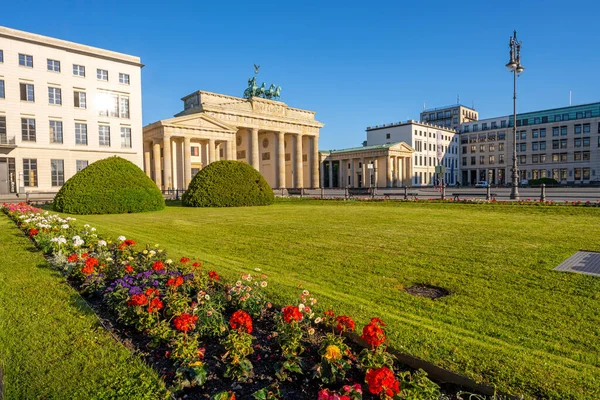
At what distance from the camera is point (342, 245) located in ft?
33.3

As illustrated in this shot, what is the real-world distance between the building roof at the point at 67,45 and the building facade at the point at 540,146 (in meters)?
89.8

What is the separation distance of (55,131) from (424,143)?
8373 cm

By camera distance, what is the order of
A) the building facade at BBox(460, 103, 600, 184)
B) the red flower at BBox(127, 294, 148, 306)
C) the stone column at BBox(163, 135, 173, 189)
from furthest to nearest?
the building facade at BBox(460, 103, 600, 184)
the stone column at BBox(163, 135, 173, 189)
the red flower at BBox(127, 294, 148, 306)

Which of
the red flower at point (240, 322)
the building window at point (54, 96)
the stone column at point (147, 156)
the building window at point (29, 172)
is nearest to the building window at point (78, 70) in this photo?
the building window at point (54, 96)

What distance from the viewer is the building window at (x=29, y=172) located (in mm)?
39406

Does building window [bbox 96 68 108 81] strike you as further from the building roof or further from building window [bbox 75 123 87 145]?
building window [bbox 75 123 87 145]

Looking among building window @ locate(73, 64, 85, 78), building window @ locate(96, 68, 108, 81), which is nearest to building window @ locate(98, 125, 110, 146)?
building window @ locate(96, 68, 108, 81)

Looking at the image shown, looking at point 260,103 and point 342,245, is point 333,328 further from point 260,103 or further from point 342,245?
point 260,103

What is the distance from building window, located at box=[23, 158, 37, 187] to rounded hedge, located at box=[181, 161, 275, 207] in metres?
22.3

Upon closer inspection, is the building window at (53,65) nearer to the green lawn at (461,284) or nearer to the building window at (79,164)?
the building window at (79,164)

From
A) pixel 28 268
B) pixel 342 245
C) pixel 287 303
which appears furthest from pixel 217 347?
pixel 342 245

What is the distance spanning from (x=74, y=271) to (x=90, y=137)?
42.9m

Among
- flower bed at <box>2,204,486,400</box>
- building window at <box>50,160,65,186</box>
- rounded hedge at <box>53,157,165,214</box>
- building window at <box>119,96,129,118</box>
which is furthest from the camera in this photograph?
building window at <box>119,96,129,118</box>

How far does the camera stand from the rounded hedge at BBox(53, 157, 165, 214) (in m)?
22.0
